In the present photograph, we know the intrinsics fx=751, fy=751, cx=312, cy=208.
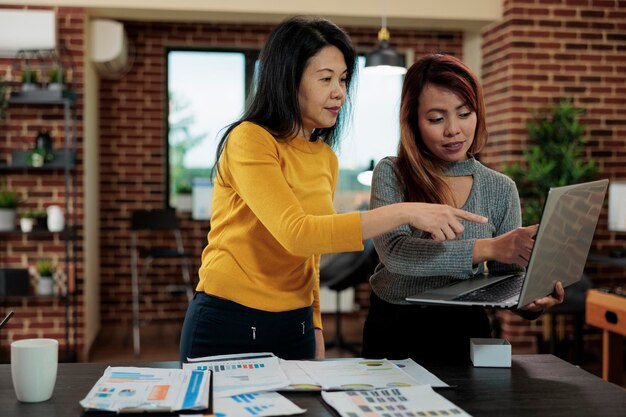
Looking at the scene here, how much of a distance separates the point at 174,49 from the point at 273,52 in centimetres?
516

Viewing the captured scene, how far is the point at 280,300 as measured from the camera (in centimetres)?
181

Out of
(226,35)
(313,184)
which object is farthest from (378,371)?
(226,35)

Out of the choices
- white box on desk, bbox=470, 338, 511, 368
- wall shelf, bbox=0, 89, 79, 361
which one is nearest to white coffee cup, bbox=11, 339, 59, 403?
white box on desk, bbox=470, 338, 511, 368

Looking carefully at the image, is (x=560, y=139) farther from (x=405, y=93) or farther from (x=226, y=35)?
(x=405, y=93)

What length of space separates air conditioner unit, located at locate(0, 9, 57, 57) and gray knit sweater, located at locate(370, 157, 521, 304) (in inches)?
156

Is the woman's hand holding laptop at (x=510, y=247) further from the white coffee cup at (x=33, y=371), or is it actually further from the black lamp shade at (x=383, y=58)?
the black lamp shade at (x=383, y=58)

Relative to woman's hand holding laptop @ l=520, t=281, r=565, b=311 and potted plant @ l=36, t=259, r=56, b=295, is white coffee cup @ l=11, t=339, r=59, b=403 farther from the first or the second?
potted plant @ l=36, t=259, r=56, b=295

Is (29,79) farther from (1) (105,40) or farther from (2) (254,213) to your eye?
(2) (254,213)

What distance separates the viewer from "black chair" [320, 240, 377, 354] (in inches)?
210

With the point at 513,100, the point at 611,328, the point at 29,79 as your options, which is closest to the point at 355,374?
the point at 611,328

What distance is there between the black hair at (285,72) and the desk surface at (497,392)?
0.60 m

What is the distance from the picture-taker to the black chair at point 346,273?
17.5 ft

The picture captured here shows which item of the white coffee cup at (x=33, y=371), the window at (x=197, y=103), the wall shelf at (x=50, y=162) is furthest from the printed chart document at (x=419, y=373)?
the window at (x=197, y=103)

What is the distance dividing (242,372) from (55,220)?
3867mm
